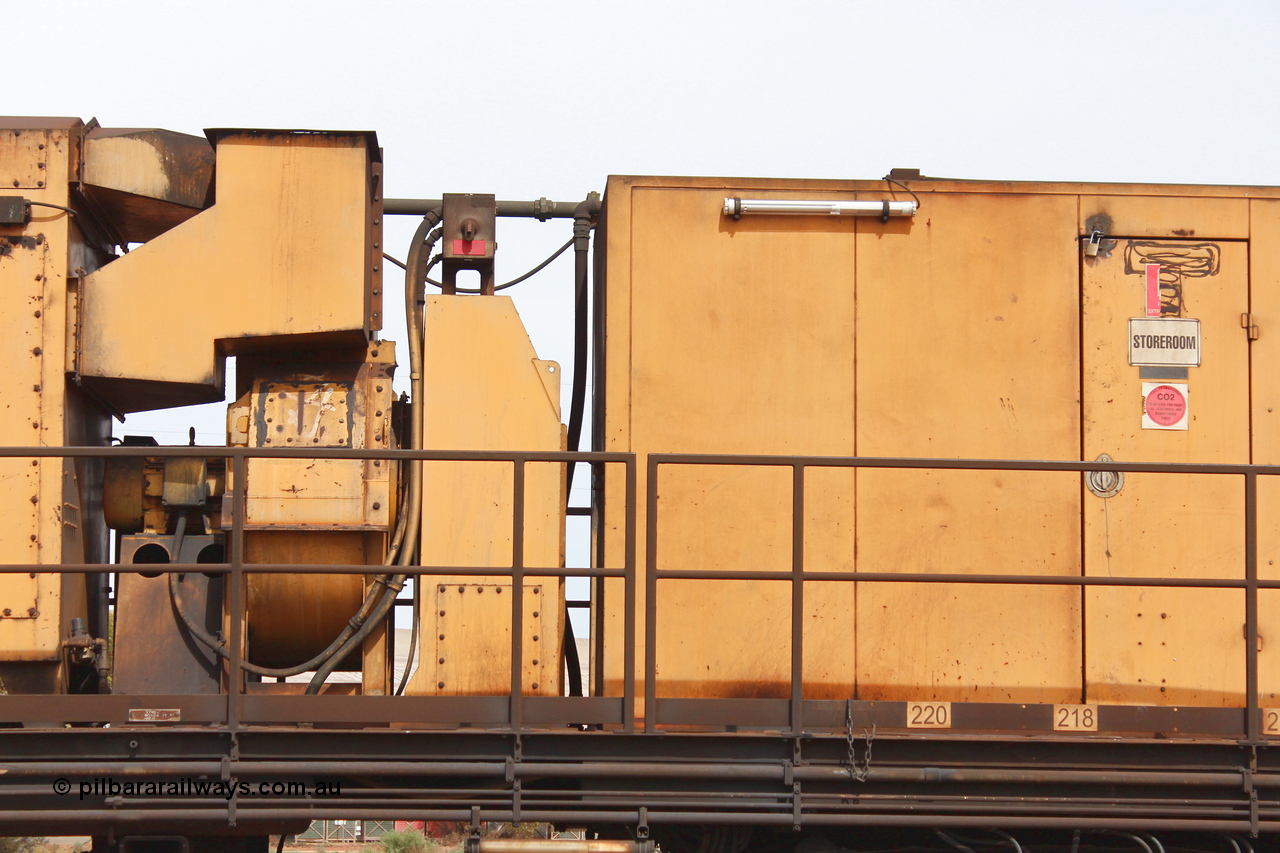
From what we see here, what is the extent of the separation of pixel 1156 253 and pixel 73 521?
18.5 ft

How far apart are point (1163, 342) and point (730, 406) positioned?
226 cm

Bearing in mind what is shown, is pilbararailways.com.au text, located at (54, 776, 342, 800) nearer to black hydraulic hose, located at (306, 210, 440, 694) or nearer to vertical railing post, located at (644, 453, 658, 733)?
black hydraulic hose, located at (306, 210, 440, 694)

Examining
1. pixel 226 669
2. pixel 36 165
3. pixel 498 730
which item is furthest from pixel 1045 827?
pixel 36 165

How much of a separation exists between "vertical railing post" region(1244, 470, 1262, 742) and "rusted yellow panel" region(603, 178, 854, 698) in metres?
1.77

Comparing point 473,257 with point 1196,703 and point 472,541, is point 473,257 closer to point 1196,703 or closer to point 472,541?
point 472,541

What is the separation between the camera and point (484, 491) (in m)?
5.73

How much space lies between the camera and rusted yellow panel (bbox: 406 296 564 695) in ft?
18.6

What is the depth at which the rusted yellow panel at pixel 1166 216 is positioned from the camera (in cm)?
602

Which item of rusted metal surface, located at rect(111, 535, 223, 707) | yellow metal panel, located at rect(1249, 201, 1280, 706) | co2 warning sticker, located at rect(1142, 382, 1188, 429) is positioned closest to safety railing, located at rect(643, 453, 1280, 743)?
yellow metal panel, located at rect(1249, 201, 1280, 706)

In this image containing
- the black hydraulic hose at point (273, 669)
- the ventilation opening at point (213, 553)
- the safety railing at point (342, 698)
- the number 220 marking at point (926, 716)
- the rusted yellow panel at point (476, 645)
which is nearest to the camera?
the safety railing at point (342, 698)

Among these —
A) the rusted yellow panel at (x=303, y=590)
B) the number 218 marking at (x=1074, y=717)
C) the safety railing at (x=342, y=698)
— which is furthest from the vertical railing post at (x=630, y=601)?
the number 218 marking at (x=1074, y=717)

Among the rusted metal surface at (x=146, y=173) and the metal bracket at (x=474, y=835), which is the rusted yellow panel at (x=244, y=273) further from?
the metal bracket at (x=474, y=835)

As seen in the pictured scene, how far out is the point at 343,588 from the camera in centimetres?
581

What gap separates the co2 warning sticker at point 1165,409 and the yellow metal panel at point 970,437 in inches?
14.7
